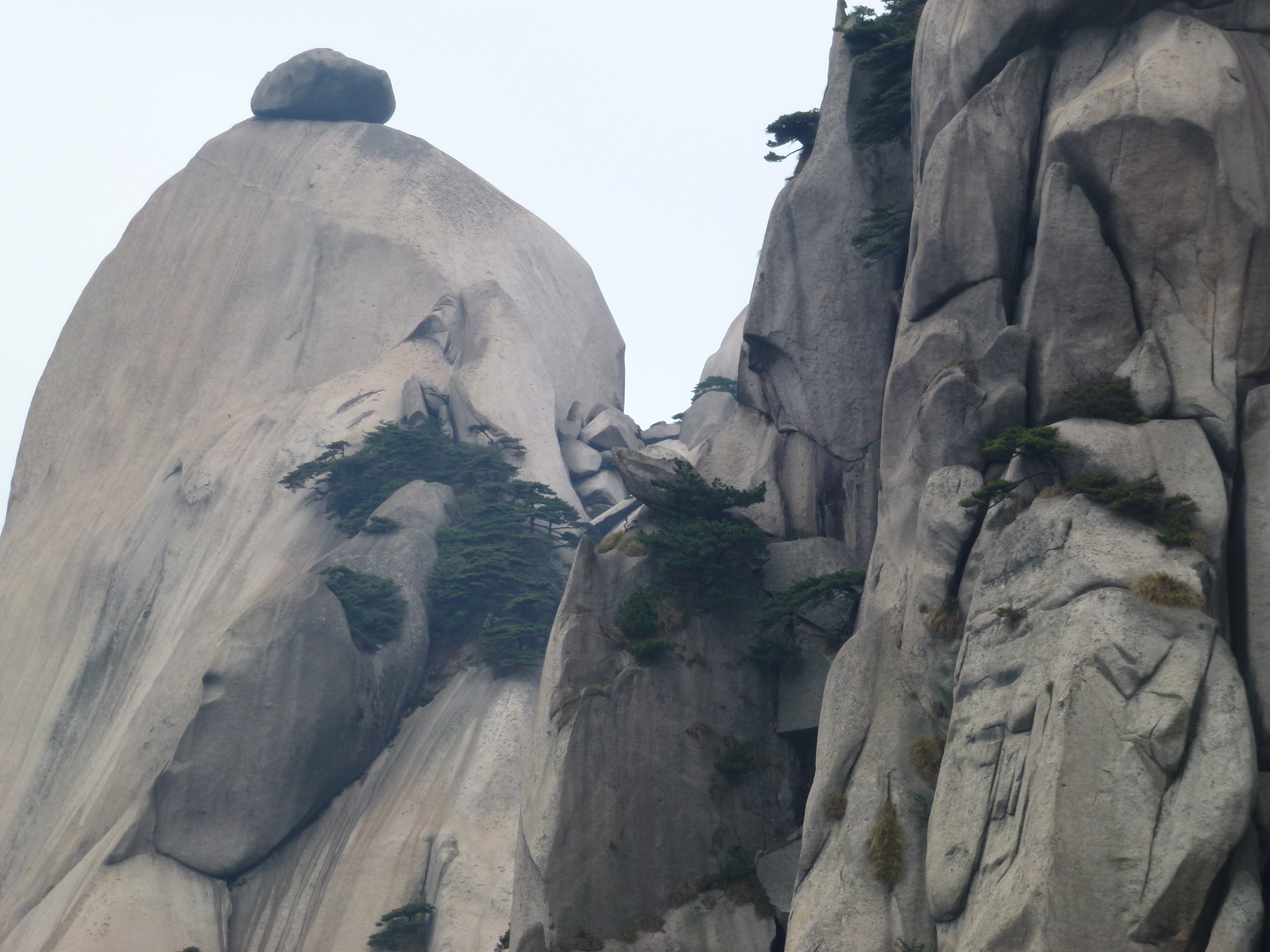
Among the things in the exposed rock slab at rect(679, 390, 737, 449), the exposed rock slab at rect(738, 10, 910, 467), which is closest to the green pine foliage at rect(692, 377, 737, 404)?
the exposed rock slab at rect(679, 390, 737, 449)

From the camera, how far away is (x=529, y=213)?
7275 cm

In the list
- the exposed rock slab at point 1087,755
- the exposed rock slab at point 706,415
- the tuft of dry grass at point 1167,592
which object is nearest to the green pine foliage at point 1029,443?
the exposed rock slab at point 1087,755

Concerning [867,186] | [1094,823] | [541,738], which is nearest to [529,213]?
[867,186]

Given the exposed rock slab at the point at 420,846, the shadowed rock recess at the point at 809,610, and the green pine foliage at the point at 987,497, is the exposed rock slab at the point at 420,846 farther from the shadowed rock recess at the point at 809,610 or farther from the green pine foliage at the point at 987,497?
the green pine foliage at the point at 987,497

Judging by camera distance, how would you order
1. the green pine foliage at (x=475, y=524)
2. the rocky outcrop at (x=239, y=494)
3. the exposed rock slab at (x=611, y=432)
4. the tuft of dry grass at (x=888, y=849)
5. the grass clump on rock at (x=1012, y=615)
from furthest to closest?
the exposed rock slab at (x=611, y=432) → the green pine foliage at (x=475, y=524) → the rocky outcrop at (x=239, y=494) → the tuft of dry grass at (x=888, y=849) → the grass clump on rock at (x=1012, y=615)

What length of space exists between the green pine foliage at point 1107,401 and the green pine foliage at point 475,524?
25601 mm

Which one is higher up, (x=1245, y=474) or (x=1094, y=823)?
(x=1245, y=474)

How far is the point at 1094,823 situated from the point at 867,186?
62.9 ft

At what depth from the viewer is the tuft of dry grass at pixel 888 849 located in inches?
838

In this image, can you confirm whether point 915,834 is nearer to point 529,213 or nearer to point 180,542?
point 180,542

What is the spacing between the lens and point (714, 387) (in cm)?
6812

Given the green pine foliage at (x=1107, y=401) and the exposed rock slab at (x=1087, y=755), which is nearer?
the exposed rock slab at (x=1087, y=755)

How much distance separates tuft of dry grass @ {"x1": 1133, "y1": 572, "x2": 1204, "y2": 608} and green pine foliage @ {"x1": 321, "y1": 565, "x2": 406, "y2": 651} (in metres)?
29.1

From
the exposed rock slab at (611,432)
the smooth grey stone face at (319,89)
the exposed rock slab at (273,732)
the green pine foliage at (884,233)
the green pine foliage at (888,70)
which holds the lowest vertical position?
the exposed rock slab at (273,732)
